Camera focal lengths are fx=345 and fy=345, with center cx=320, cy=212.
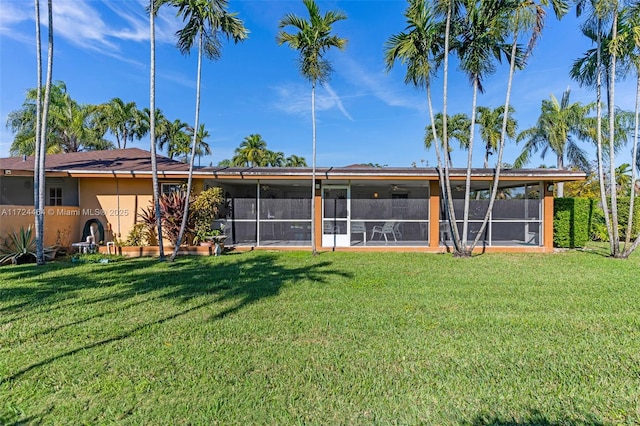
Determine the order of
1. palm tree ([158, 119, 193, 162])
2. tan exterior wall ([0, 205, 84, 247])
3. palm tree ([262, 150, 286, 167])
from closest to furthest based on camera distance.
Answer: tan exterior wall ([0, 205, 84, 247]) < palm tree ([158, 119, 193, 162]) < palm tree ([262, 150, 286, 167])

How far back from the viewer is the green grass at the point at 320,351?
2.61 meters

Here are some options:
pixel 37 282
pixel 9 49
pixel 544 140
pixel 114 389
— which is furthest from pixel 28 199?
pixel 544 140

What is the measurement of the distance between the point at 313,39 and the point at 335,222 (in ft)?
18.3

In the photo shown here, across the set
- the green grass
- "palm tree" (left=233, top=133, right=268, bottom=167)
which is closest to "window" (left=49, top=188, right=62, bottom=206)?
the green grass

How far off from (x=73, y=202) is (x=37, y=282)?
545 cm

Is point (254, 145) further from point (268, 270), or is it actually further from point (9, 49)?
point (268, 270)

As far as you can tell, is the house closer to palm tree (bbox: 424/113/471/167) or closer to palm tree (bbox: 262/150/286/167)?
palm tree (bbox: 424/113/471/167)

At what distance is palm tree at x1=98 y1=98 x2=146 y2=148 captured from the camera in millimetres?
24356

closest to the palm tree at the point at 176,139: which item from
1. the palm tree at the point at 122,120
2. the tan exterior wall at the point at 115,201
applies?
the palm tree at the point at 122,120

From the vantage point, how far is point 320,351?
11.8ft

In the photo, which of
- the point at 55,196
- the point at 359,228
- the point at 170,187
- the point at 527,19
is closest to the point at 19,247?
the point at 55,196

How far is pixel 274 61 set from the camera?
14781mm

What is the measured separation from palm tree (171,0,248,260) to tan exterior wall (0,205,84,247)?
3859mm

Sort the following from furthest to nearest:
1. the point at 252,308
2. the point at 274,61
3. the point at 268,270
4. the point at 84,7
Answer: the point at 274,61 < the point at 84,7 < the point at 268,270 < the point at 252,308
